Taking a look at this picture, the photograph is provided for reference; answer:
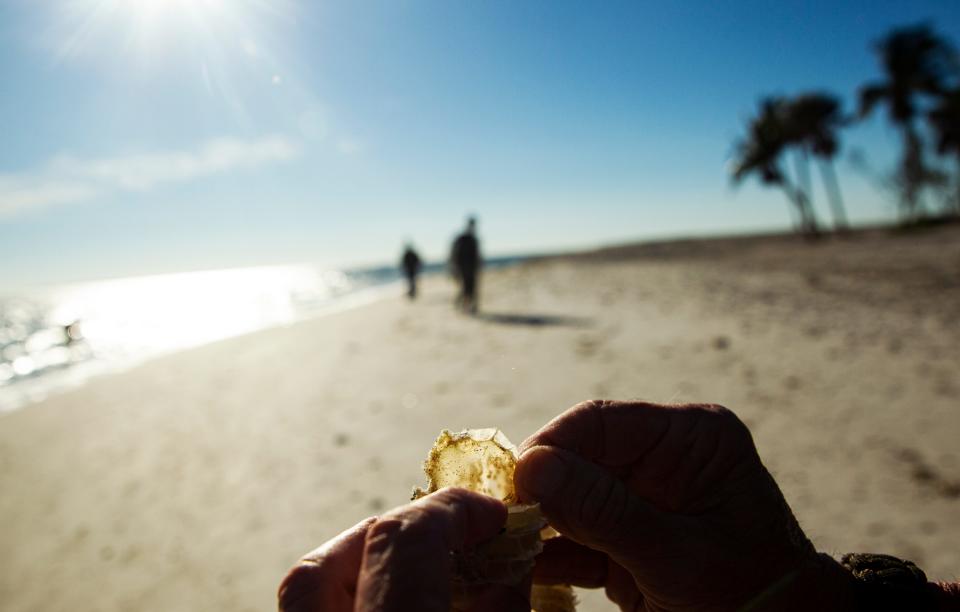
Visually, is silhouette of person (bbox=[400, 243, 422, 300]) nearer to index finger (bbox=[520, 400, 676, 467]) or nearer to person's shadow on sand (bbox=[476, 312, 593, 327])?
person's shadow on sand (bbox=[476, 312, 593, 327])

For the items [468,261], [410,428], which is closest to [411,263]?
[468,261]

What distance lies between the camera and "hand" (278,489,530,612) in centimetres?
81

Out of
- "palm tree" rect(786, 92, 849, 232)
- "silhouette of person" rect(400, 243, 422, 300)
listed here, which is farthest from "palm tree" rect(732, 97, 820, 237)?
"silhouette of person" rect(400, 243, 422, 300)

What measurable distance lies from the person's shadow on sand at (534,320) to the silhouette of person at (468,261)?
51.1 inches

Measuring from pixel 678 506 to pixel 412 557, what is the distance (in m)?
0.96

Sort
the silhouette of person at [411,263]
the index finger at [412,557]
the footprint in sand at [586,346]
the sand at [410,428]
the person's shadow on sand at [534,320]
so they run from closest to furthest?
1. the index finger at [412,557]
2. the sand at [410,428]
3. the footprint in sand at [586,346]
4. the person's shadow on sand at [534,320]
5. the silhouette of person at [411,263]

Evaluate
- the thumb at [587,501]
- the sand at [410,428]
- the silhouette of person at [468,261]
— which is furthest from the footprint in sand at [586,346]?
the thumb at [587,501]

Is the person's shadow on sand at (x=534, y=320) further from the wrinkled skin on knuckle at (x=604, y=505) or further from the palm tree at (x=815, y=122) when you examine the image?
the palm tree at (x=815, y=122)

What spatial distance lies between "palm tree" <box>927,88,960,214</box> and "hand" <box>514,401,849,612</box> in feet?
147

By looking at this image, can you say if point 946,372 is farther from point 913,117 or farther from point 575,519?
point 913,117

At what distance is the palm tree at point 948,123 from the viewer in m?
32.2

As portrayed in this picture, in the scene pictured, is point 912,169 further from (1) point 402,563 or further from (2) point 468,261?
(1) point 402,563

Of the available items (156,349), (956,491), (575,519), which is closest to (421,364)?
(956,491)

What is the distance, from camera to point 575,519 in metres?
1.30
